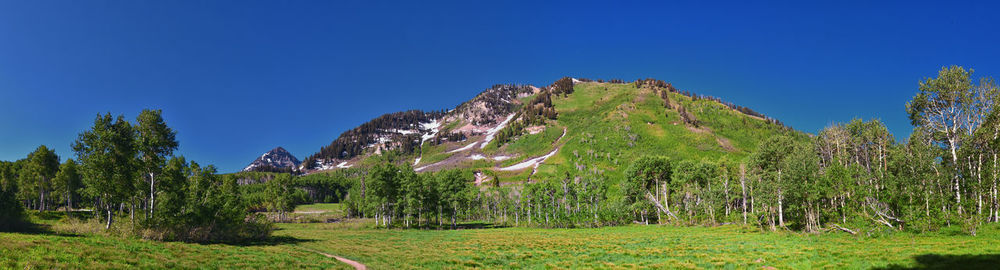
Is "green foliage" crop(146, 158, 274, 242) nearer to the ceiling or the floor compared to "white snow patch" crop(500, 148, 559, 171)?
nearer to the floor

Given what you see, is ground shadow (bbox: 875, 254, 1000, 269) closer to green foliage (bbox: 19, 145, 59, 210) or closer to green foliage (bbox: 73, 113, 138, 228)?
green foliage (bbox: 73, 113, 138, 228)

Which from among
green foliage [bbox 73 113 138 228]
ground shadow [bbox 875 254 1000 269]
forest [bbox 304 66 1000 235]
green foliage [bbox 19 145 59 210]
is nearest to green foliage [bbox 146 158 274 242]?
green foliage [bbox 73 113 138 228]

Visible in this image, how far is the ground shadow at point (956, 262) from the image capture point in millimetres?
16891

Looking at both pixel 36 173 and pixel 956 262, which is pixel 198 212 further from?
pixel 36 173

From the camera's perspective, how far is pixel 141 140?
3450 cm

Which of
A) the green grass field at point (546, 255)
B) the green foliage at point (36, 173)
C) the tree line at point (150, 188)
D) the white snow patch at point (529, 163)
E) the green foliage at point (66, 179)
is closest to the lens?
the green grass field at point (546, 255)

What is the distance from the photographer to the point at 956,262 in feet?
58.7

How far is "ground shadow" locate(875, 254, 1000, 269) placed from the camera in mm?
16891

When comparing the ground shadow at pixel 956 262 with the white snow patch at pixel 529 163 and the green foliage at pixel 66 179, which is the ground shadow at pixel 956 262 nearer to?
the green foliage at pixel 66 179

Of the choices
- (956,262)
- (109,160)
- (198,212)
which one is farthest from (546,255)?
(109,160)

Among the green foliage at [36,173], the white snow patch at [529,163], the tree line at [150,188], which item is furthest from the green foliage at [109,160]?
the white snow patch at [529,163]

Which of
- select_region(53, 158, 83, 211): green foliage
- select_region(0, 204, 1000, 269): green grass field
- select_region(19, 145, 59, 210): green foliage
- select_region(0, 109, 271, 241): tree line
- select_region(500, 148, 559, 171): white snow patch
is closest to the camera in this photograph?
select_region(0, 204, 1000, 269): green grass field

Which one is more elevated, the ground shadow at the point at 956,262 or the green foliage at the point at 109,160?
the green foliage at the point at 109,160

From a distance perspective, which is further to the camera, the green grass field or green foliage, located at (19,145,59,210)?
green foliage, located at (19,145,59,210)
